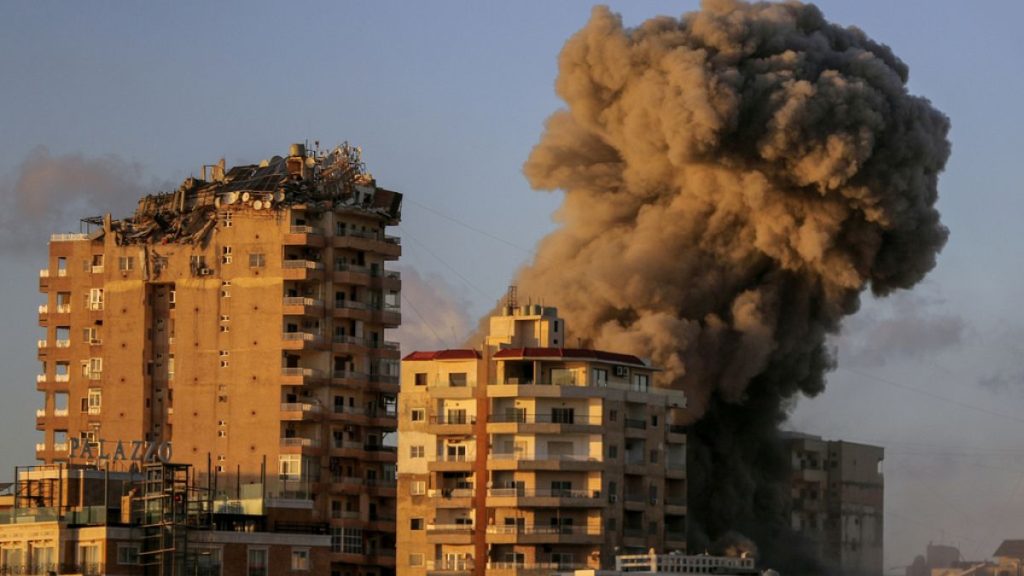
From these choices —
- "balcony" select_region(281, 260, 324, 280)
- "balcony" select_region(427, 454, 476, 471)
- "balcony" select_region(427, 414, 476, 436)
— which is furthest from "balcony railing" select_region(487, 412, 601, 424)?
"balcony" select_region(281, 260, 324, 280)

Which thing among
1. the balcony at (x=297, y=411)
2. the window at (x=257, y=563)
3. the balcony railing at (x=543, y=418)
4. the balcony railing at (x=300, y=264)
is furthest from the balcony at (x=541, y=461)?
the window at (x=257, y=563)

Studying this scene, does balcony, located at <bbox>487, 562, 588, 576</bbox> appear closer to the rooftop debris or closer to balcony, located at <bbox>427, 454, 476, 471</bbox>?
balcony, located at <bbox>427, 454, 476, 471</bbox>

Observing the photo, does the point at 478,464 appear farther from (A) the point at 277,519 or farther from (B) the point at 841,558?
(B) the point at 841,558

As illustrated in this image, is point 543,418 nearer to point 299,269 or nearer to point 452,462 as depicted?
point 452,462

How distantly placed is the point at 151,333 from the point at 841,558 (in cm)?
3440

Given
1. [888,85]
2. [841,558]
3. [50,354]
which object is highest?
[888,85]

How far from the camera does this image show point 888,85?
128750mm

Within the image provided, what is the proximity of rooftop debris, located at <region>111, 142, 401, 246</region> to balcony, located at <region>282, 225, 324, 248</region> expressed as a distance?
2.97 ft

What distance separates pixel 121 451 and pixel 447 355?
13450 mm

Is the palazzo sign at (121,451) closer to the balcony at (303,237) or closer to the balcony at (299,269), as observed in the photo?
the balcony at (299,269)

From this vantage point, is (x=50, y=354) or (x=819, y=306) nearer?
(x=819, y=306)

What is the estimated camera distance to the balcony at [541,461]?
11612 centimetres

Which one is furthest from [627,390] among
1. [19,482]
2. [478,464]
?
[19,482]

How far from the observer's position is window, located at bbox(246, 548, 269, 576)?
9906 cm
